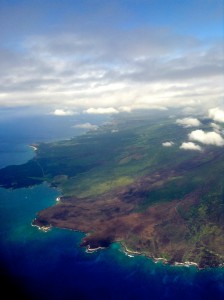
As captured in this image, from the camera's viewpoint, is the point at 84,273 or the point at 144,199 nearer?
the point at 84,273

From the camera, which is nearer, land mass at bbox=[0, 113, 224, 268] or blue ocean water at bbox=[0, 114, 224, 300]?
blue ocean water at bbox=[0, 114, 224, 300]

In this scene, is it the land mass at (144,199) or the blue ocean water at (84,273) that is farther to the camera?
the land mass at (144,199)

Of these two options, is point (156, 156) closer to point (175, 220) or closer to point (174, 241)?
point (175, 220)

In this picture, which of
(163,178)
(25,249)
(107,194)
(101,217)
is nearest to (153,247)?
(101,217)
